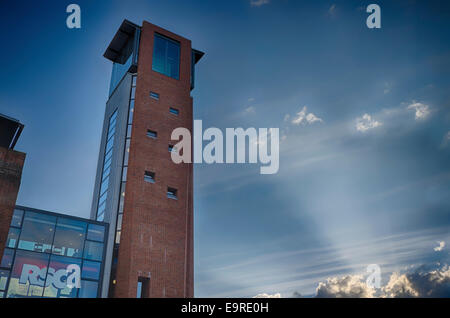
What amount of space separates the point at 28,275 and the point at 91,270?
3744 millimetres

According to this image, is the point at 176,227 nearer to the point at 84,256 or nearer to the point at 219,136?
the point at 84,256

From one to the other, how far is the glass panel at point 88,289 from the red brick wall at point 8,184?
17.1 ft

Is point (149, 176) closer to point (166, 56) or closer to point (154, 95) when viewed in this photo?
point (154, 95)

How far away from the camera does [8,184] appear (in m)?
23.7

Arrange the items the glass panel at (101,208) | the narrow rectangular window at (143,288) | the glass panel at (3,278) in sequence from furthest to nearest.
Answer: the glass panel at (101,208) < the narrow rectangular window at (143,288) < the glass panel at (3,278)

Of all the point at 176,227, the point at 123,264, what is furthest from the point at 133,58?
the point at 123,264

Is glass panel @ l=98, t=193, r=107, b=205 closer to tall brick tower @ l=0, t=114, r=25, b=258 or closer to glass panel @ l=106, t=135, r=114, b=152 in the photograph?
glass panel @ l=106, t=135, r=114, b=152

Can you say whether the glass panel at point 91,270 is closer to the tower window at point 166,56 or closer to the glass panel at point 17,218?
the glass panel at point 17,218

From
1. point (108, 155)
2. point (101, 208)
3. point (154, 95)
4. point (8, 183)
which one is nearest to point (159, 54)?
point (154, 95)

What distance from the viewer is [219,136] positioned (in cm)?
3216

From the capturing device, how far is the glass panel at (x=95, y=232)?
90.1 ft

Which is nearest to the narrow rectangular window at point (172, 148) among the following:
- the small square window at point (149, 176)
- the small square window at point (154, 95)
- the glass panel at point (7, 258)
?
the small square window at point (149, 176)
